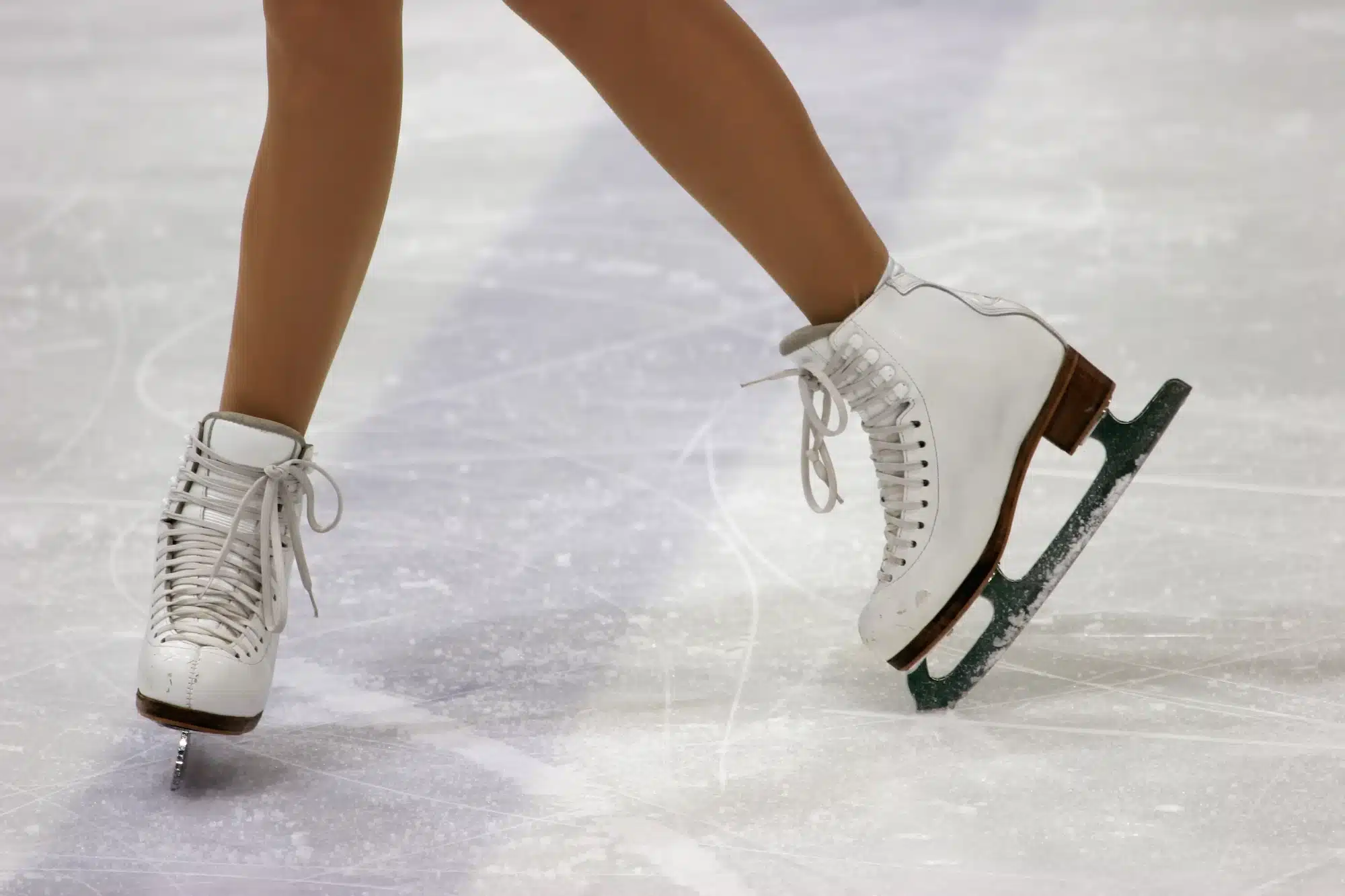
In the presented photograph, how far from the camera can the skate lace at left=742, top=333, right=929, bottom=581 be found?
3.39 feet

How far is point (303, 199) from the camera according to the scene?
1.02 m

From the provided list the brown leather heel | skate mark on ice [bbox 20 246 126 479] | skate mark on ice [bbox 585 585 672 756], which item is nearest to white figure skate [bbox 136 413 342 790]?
skate mark on ice [bbox 585 585 672 756]

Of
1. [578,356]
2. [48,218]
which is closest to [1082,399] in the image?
[578,356]

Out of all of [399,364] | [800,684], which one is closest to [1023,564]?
[800,684]

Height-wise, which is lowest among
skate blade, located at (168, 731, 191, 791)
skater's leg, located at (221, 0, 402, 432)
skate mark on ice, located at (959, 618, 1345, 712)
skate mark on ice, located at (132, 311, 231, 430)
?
skate mark on ice, located at (132, 311, 231, 430)

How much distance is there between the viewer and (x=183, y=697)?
0.96 metres

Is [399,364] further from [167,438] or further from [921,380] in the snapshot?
[921,380]

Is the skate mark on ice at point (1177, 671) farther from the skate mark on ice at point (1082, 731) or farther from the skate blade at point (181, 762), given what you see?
the skate blade at point (181, 762)

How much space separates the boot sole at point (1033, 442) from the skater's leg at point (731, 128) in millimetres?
147

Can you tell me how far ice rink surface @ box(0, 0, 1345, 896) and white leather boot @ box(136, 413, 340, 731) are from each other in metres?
0.07

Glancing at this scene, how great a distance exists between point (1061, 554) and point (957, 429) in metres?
0.11

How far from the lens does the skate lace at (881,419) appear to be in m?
1.03

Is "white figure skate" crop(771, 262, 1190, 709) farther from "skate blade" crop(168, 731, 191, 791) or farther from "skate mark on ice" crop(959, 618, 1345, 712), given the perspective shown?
"skate blade" crop(168, 731, 191, 791)

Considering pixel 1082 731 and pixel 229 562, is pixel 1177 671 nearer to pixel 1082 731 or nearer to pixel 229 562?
pixel 1082 731
